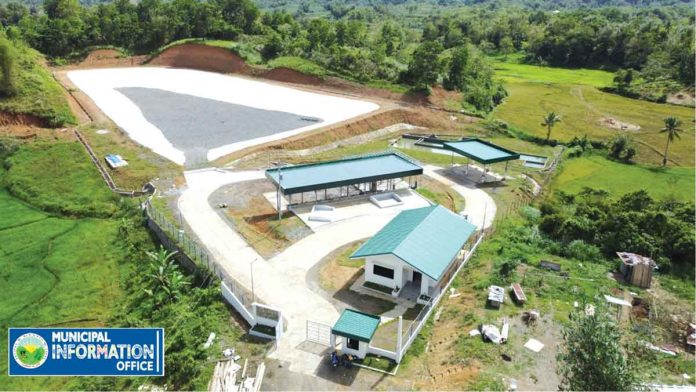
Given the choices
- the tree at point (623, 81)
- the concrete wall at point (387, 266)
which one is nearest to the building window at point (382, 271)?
the concrete wall at point (387, 266)

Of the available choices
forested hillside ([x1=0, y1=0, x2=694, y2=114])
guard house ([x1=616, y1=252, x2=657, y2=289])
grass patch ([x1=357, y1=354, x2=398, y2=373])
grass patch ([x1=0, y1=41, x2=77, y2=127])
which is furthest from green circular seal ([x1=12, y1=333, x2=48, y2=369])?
forested hillside ([x1=0, y1=0, x2=694, y2=114])

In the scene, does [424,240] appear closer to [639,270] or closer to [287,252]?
[287,252]

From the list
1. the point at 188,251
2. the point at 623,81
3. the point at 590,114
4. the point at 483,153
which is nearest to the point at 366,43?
the point at 590,114

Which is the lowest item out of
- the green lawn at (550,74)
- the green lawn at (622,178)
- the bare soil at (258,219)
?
the bare soil at (258,219)

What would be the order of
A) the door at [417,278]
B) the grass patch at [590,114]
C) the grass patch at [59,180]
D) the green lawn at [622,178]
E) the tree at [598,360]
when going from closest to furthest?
the tree at [598,360], the door at [417,278], the grass patch at [59,180], the green lawn at [622,178], the grass patch at [590,114]

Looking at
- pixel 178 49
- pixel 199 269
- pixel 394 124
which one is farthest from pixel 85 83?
pixel 199 269

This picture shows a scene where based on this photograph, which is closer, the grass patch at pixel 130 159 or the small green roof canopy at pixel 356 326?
the small green roof canopy at pixel 356 326

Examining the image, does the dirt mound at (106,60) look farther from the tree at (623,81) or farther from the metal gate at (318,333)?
the tree at (623,81)
